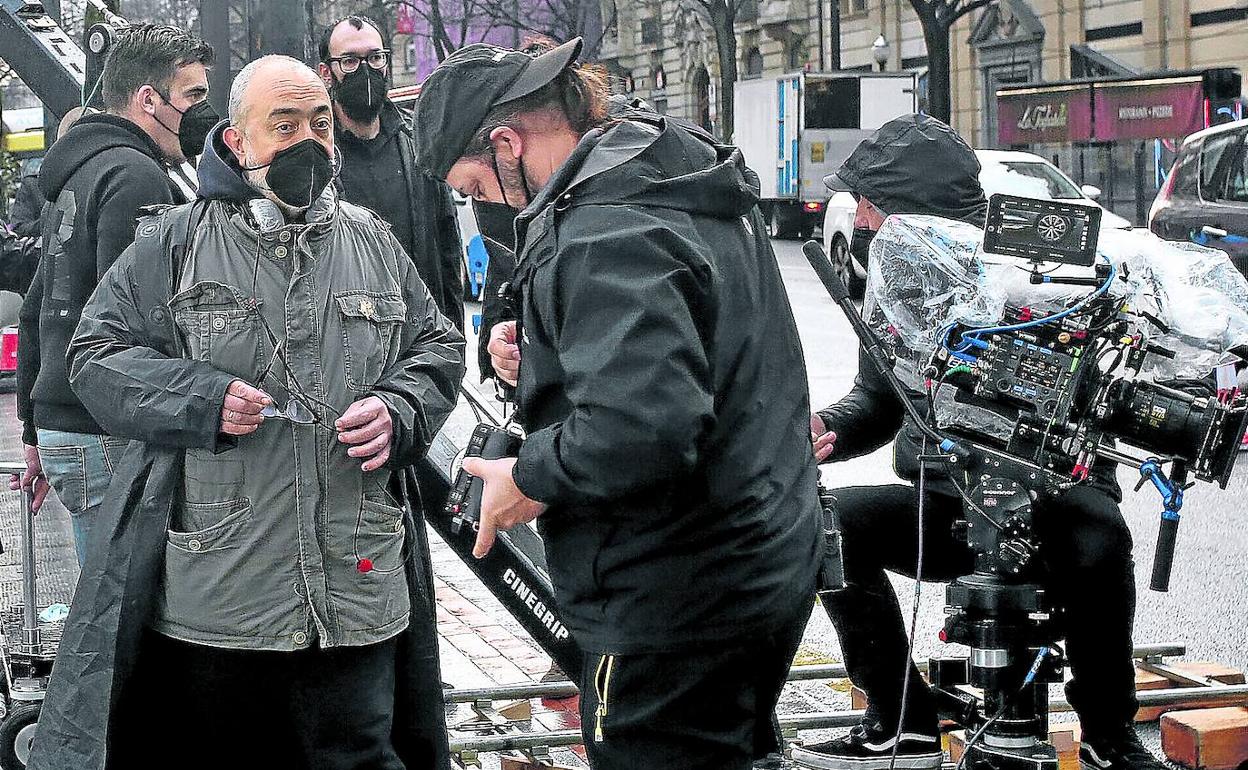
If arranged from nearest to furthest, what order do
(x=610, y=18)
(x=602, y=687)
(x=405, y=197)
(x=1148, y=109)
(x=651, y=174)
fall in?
(x=651, y=174) → (x=602, y=687) → (x=405, y=197) → (x=1148, y=109) → (x=610, y=18)

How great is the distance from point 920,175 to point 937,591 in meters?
3.19

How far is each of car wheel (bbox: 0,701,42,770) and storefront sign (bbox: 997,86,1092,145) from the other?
23.1m

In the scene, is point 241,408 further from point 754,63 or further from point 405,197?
point 754,63

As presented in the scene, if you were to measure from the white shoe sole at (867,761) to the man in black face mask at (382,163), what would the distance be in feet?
5.75

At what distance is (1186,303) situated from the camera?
3936mm

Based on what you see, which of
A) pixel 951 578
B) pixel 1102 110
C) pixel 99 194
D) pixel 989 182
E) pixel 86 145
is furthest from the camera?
pixel 1102 110

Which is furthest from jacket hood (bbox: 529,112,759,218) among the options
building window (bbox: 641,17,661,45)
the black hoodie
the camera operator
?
building window (bbox: 641,17,661,45)

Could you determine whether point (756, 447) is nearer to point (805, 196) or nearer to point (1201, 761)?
point (1201, 761)

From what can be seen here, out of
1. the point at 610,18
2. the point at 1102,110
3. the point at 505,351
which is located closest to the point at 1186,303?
the point at 505,351

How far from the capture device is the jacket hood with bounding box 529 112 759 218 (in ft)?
9.04

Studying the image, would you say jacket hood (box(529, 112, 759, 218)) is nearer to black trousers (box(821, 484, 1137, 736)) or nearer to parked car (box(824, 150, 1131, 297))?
black trousers (box(821, 484, 1137, 736))

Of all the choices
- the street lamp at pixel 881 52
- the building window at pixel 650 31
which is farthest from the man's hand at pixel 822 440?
the building window at pixel 650 31

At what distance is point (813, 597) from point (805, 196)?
28890 millimetres

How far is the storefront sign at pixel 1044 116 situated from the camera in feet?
86.4
